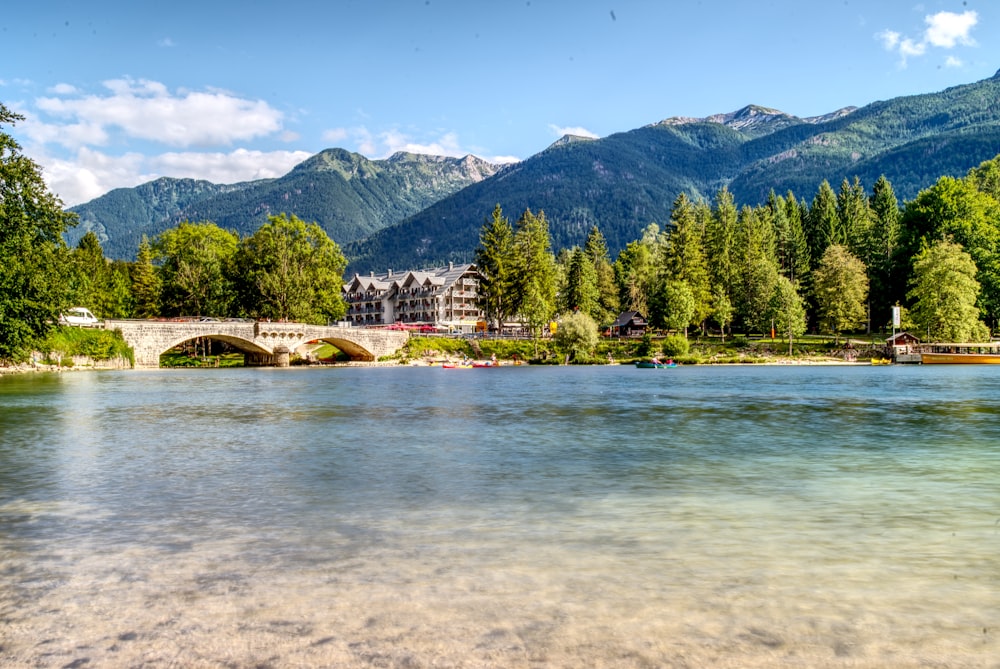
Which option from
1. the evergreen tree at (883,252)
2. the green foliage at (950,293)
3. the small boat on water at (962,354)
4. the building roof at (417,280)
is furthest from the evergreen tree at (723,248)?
the building roof at (417,280)

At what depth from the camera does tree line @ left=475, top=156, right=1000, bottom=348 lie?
85938 millimetres

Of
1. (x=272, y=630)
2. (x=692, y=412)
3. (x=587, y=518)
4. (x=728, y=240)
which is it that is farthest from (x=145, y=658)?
(x=728, y=240)

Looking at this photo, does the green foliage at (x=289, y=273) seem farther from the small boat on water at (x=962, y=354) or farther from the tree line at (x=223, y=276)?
the small boat on water at (x=962, y=354)

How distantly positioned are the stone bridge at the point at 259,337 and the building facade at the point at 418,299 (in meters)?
47.2

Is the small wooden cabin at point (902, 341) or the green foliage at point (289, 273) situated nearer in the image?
the small wooden cabin at point (902, 341)

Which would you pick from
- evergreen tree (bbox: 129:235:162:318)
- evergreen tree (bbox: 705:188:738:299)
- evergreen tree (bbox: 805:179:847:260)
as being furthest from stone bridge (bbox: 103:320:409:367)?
evergreen tree (bbox: 805:179:847:260)

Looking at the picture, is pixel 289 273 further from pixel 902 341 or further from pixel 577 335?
pixel 902 341

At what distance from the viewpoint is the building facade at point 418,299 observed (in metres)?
151

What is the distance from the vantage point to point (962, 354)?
263 ft

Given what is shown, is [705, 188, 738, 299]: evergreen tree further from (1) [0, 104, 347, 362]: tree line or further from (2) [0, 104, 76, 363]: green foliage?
(2) [0, 104, 76, 363]: green foliage

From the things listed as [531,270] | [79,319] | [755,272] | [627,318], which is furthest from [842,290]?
[79,319]

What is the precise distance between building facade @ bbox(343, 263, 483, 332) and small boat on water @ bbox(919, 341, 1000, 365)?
79942 millimetres

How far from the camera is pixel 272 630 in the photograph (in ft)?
20.8

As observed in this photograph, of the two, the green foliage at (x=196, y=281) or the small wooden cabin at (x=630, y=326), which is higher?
the green foliage at (x=196, y=281)
